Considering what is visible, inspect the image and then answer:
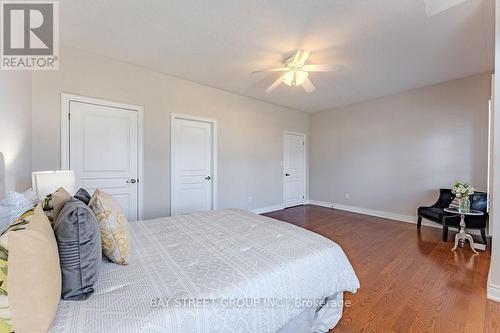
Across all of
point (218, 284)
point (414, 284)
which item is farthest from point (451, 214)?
point (218, 284)

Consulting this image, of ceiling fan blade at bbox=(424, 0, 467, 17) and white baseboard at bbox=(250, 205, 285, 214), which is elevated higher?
ceiling fan blade at bbox=(424, 0, 467, 17)

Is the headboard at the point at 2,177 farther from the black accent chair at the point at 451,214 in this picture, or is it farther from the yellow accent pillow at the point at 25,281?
the black accent chair at the point at 451,214

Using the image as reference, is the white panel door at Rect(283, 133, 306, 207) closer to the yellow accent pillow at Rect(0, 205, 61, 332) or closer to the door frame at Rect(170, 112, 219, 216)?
the door frame at Rect(170, 112, 219, 216)

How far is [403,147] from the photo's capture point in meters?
4.40

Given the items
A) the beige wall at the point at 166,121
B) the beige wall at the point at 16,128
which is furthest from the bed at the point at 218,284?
the beige wall at the point at 166,121

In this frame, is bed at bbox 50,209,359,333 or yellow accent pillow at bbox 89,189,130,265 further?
yellow accent pillow at bbox 89,189,130,265

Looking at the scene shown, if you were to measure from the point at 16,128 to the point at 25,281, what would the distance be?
1.95 metres

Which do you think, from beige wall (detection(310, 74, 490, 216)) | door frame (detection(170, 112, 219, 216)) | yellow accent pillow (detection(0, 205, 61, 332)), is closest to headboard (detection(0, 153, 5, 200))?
yellow accent pillow (detection(0, 205, 61, 332))

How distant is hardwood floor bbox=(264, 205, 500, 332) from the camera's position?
5.35 ft

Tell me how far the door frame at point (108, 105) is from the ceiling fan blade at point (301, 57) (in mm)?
2318

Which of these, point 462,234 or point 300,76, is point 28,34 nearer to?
point 300,76

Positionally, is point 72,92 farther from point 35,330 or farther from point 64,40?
point 35,330

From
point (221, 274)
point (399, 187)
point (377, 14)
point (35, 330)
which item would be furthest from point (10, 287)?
point (399, 187)

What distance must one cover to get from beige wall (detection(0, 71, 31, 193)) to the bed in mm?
1131
